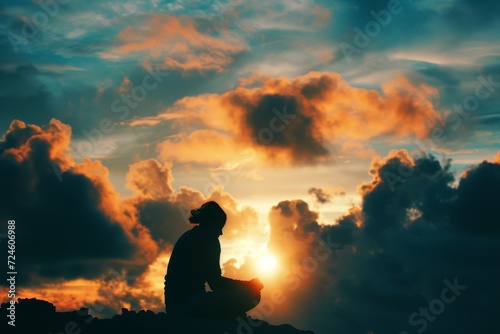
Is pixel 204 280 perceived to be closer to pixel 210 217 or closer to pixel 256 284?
pixel 256 284

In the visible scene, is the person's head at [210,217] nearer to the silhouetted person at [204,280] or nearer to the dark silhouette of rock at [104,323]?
the silhouetted person at [204,280]

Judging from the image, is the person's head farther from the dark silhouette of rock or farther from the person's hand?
the dark silhouette of rock

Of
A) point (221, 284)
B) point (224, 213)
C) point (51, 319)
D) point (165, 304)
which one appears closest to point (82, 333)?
point (51, 319)

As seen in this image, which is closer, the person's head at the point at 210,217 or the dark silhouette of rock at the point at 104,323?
the dark silhouette of rock at the point at 104,323

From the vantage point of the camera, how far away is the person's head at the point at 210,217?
754 inches

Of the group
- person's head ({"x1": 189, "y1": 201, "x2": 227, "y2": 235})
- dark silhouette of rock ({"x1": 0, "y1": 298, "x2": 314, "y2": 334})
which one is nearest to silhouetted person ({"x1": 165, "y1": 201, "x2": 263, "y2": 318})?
person's head ({"x1": 189, "y1": 201, "x2": 227, "y2": 235})

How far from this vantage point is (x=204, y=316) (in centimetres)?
1811

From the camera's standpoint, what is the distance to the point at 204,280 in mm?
18906

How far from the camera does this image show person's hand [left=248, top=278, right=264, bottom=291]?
18.5 metres

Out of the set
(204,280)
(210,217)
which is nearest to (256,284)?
(204,280)

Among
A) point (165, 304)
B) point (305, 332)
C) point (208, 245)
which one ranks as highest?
point (208, 245)

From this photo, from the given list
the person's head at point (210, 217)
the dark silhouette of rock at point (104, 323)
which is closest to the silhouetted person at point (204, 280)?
the person's head at point (210, 217)

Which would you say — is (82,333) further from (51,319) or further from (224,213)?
(224,213)

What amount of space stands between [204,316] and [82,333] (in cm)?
329
